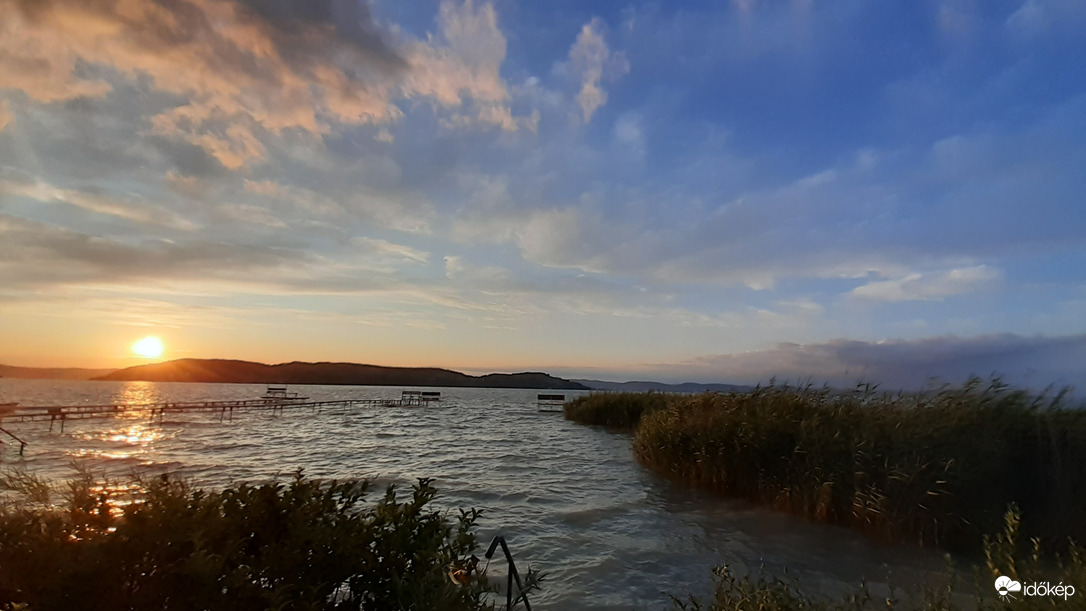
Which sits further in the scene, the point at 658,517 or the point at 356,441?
the point at 356,441

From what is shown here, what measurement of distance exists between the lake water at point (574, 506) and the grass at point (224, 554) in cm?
147

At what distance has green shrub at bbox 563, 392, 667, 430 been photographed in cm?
3481

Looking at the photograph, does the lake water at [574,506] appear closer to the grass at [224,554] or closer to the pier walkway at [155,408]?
the grass at [224,554]

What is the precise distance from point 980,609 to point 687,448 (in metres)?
11.9

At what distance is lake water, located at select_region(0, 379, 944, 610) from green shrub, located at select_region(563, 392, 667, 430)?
5061 millimetres

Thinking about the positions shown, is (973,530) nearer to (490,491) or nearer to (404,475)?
(490,491)

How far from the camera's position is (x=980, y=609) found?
3.55m

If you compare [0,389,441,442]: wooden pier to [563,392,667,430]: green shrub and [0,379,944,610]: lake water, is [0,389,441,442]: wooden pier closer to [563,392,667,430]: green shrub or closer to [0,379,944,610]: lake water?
[0,379,944,610]: lake water

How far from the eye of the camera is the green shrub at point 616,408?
114 ft

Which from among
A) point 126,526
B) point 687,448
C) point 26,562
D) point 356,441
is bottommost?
point 356,441

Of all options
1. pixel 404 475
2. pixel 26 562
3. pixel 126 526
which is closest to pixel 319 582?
pixel 126 526

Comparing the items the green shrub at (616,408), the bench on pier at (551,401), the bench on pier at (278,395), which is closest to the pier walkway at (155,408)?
the bench on pier at (278,395)

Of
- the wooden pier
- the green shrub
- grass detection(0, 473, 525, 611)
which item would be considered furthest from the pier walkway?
grass detection(0, 473, 525, 611)

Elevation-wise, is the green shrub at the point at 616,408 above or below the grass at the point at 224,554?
below
